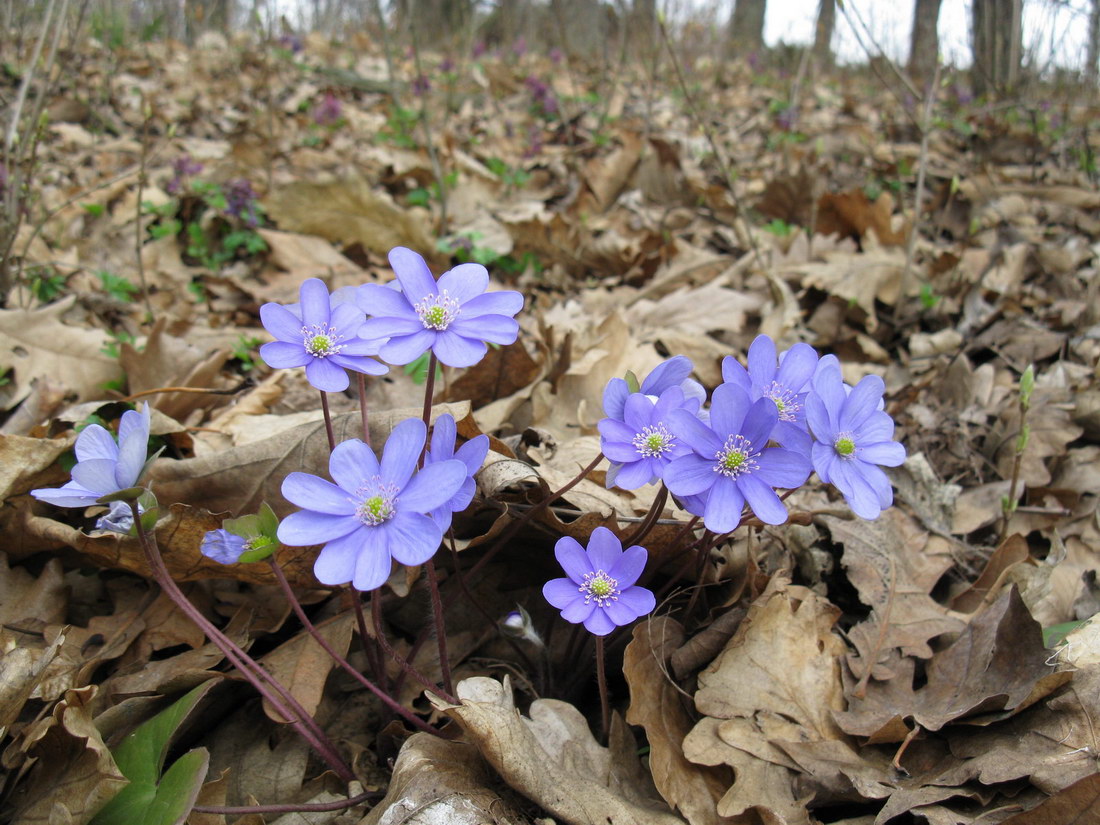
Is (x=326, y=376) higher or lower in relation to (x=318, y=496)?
higher

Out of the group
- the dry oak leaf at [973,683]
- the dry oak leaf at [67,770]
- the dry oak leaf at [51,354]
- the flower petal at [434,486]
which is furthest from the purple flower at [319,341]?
the dry oak leaf at [51,354]

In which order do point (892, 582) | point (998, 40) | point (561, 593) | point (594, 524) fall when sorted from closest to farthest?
point (561, 593), point (594, 524), point (892, 582), point (998, 40)

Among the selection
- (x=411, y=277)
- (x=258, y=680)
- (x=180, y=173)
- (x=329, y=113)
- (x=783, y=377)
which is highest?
(x=329, y=113)

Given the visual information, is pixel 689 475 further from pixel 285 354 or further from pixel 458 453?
pixel 285 354

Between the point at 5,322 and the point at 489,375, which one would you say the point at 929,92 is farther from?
Answer: the point at 5,322

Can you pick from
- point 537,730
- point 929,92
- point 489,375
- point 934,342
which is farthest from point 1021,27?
point 537,730

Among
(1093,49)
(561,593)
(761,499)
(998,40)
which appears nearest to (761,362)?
(761,499)

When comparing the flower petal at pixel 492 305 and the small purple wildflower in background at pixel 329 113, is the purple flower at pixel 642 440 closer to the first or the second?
the flower petal at pixel 492 305
